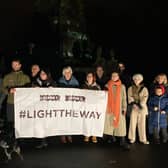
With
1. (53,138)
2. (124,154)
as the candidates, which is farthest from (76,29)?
(124,154)

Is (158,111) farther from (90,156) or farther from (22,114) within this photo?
(22,114)

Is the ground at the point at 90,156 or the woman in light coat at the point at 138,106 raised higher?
the woman in light coat at the point at 138,106

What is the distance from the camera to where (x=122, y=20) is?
63.0 feet

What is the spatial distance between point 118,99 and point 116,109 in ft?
0.68

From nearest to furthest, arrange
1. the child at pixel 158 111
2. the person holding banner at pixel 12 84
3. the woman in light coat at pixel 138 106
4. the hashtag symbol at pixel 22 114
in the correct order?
the hashtag symbol at pixel 22 114 → the person holding banner at pixel 12 84 → the woman in light coat at pixel 138 106 → the child at pixel 158 111

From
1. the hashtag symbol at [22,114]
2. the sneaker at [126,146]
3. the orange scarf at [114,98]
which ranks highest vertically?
the orange scarf at [114,98]

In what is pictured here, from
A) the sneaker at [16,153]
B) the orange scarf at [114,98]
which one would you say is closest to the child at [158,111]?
the orange scarf at [114,98]

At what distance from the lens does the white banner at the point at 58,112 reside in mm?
9164

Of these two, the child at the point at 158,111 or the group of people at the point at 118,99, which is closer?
the group of people at the point at 118,99

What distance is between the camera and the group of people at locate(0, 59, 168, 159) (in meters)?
9.46

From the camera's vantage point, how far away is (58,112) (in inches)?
370

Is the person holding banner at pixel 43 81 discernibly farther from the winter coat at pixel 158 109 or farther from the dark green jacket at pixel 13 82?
the winter coat at pixel 158 109

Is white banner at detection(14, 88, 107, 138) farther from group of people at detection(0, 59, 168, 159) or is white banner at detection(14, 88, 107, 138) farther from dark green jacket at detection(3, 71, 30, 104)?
dark green jacket at detection(3, 71, 30, 104)

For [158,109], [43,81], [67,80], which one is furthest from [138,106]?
[43,81]
